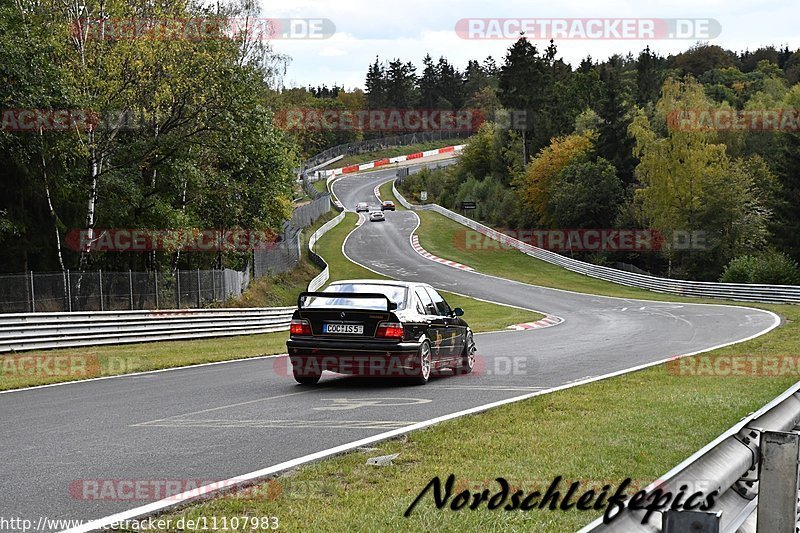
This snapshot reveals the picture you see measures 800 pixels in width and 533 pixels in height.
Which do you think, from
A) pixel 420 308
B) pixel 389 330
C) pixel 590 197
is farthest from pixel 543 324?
pixel 590 197

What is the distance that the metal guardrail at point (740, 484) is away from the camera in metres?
3.31

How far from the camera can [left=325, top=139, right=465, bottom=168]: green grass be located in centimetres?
14688

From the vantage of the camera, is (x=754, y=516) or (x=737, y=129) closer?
(x=754, y=516)

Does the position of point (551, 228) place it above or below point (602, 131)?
below

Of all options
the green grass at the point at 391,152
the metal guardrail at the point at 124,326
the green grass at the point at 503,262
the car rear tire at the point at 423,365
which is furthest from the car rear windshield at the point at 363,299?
the green grass at the point at 391,152

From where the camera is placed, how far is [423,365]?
45.3 feet

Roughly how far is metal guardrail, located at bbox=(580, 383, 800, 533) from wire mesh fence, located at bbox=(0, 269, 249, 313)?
21566mm

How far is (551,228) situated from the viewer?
8000 cm

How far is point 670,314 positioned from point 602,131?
45.7 m

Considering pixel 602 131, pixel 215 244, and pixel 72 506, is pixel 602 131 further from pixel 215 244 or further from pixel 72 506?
pixel 72 506

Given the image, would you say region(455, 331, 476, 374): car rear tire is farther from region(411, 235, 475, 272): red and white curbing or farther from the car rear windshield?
region(411, 235, 475, 272): red and white curbing

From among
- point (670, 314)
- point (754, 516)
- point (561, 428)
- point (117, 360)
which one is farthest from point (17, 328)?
point (670, 314)

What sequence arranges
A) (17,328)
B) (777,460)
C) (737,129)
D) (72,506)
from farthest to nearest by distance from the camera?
(737,129)
(17,328)
(72,506)
(777,460)

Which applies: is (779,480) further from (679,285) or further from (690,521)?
(679,285)
